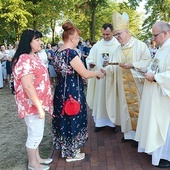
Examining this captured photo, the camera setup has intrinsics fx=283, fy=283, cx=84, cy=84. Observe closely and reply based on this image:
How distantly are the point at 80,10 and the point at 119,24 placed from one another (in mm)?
18155

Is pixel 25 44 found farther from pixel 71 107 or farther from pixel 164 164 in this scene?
pixel 164 164

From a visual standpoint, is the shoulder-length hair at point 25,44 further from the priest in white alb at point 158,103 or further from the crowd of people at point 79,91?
the priest in white alb at point 158,103

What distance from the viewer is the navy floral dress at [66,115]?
3.96 meters

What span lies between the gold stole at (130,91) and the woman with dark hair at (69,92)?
0.67 meters

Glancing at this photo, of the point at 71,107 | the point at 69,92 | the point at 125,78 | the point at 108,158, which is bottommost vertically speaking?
the point at 108,158

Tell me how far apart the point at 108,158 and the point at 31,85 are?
5.80 feet

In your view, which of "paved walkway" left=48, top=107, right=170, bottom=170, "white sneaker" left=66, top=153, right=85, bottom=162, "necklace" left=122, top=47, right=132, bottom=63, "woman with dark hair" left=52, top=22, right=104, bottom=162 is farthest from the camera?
"necklace" left=122, top=47, right=132, bottom=63

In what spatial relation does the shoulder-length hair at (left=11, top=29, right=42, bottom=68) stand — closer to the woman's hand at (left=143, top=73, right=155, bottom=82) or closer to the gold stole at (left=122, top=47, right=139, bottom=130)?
the woman's hand at (left=143, top=73, right=155, bottom=82)

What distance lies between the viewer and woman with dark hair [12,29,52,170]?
350 cm

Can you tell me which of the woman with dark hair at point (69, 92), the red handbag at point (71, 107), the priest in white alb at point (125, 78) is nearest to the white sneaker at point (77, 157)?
the woman with dark hair at point (69, 92)

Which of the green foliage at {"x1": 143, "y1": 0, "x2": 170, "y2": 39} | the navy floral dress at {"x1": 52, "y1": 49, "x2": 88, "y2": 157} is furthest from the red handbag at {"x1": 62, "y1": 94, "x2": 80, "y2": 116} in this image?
the green foliage at {"x1": 143, "y1": 0, "x2": 170, "y2": 39}

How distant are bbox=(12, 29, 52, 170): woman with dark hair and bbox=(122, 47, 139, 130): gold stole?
156 cm

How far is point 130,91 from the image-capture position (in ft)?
15.9

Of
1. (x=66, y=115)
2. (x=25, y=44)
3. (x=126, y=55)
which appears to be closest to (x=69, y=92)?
(x=66, y=115)
